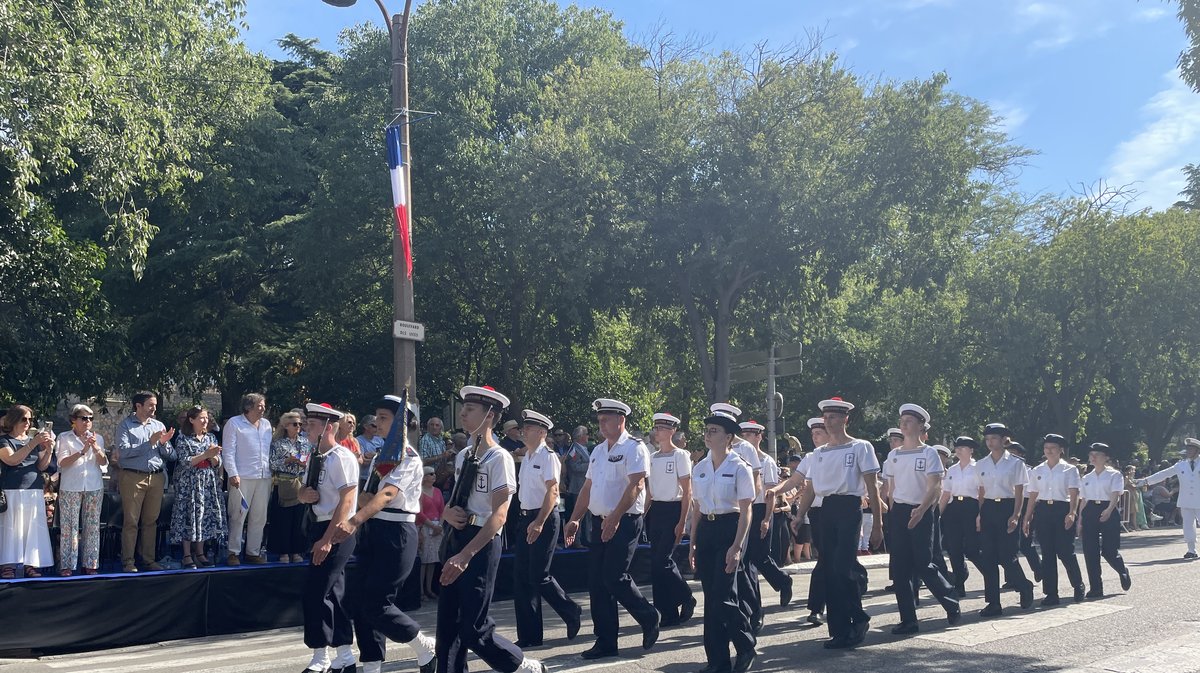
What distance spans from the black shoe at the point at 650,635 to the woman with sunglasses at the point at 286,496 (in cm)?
476

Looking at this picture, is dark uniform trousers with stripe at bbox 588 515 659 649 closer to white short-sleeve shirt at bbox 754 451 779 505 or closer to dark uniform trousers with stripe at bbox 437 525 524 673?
dark uniform trousers with stripe at bbox 437 525 524 673

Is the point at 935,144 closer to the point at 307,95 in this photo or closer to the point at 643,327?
the point at 643,327

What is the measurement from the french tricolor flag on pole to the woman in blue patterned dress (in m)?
3.20

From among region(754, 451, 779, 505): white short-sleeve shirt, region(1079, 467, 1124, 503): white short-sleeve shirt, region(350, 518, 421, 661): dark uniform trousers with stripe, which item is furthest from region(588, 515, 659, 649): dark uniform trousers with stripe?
region(1079, 467, 1124, 503): white short-sleeve shirt

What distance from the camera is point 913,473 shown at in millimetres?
10625

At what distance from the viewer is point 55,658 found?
1015 centimetres

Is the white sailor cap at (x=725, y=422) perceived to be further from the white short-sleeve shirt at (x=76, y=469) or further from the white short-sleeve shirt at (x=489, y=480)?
the white short-sleeve shirt at (x=76, y=469)

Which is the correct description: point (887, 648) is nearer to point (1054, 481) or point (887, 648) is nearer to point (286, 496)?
point (1054, 481)

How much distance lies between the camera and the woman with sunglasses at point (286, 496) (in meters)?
12.7

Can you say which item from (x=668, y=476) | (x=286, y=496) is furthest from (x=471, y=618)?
(x=286, y=496)

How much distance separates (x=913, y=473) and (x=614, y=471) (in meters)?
2.99

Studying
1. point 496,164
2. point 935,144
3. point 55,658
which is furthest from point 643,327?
point 55,658

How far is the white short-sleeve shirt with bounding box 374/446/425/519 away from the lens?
7.30m

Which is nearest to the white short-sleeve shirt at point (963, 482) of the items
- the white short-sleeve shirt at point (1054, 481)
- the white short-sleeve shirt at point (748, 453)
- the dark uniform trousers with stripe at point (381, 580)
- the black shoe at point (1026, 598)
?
the black shoe at point (1026, 598)
